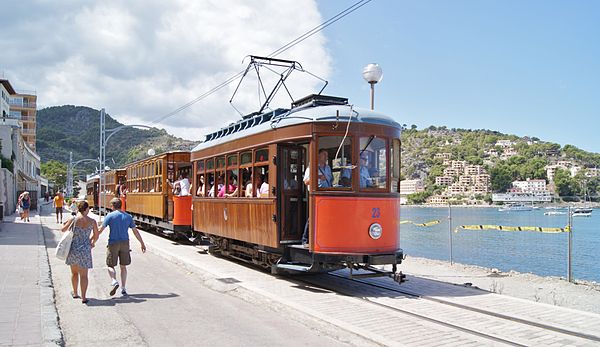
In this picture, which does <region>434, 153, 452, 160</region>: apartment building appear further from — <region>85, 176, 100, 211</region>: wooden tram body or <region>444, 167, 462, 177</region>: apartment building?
<region>85, 176, 100, 211</region>: wooden tram body

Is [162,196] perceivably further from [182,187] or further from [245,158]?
[245,158]

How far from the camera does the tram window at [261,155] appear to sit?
10884 millimetres

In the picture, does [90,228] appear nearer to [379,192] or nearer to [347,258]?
[347,258]

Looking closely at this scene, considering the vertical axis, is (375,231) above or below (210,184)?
below

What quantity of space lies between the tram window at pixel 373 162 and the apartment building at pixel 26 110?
99.7 m

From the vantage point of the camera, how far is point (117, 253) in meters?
9.05

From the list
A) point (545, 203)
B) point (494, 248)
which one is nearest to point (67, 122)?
point (545, 203)

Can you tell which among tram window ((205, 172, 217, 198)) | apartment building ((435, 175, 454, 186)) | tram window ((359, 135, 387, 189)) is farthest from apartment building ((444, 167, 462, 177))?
tram window ((359, 135, 387, 189))

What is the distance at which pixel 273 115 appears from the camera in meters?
11.4

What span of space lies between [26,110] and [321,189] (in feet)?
340

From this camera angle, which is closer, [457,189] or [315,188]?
[315,188]

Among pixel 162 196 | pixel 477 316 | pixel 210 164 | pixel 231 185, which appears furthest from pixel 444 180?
pixel 477 316

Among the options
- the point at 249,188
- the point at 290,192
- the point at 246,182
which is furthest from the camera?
the point at 246,182

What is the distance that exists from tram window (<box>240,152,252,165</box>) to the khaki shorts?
3.49m
